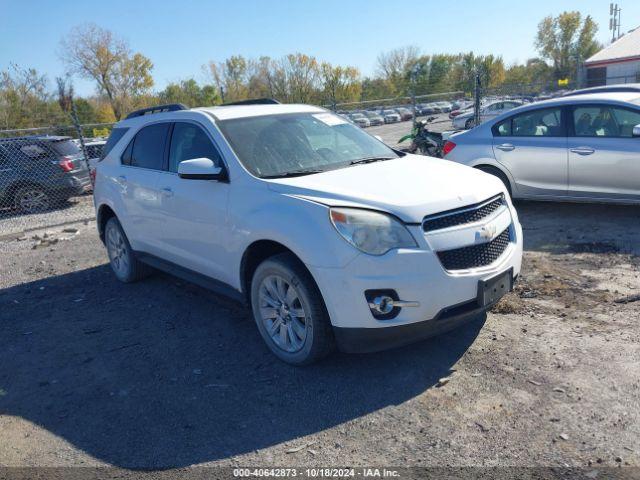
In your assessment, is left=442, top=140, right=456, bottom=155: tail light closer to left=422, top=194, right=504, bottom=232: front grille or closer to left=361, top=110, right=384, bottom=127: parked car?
left=422, top=194, right=504, bottom=232: front grille

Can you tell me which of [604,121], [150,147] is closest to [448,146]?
[604,121]

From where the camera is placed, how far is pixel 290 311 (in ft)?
12.7

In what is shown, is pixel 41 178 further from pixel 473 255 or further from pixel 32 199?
pixel 473 255

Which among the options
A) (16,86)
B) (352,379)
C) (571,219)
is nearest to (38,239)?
(352,379)

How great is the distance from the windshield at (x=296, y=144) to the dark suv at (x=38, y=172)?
907 centimetres

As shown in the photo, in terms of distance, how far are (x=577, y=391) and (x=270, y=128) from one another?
3041 millimetres

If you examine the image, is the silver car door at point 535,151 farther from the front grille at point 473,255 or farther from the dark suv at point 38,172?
the dark suv at point 38,172

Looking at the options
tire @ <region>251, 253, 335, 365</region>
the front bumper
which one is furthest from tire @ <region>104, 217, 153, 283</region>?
the front bumper

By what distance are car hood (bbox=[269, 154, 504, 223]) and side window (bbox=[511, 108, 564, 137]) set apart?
3691 mm

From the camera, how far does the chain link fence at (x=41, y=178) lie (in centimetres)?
1182

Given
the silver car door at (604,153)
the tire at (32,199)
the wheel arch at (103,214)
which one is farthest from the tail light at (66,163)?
the silver car door at (604,153)

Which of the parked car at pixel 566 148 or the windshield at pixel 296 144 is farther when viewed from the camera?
the parked car at pixel 566 148

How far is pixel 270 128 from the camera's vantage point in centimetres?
473

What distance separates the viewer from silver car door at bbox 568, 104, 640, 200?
6.71 m
